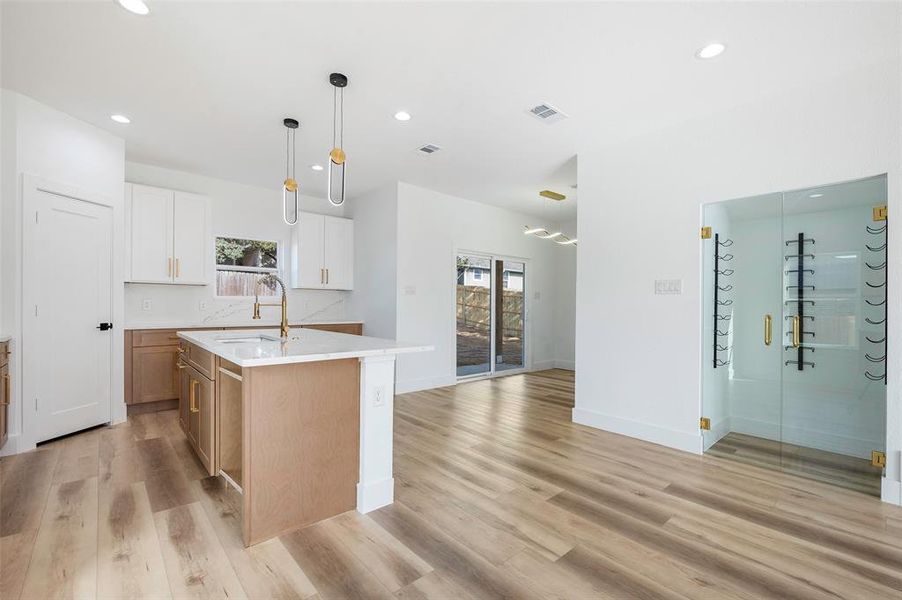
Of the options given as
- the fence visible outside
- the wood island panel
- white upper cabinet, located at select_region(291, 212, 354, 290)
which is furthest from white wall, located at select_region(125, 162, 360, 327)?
the wood island panel

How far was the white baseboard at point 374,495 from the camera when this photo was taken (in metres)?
2.29

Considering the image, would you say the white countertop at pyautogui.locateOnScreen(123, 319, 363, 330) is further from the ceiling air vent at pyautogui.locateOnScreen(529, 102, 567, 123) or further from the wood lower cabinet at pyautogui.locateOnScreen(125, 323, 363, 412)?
the ceiling air vent at pyautogui.locateOnScreen(529, 102, 567, 123)

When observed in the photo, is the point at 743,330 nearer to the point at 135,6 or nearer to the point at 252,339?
the point at 252,339

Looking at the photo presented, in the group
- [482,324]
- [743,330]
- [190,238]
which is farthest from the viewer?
[482,324]

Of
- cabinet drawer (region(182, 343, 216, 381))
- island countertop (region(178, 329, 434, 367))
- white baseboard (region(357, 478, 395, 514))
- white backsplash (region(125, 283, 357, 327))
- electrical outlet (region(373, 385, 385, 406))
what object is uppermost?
white backsplash (region(125, 283, 357, 327))

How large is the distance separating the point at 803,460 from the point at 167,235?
6.22 metres

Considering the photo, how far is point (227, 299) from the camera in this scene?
5.34m

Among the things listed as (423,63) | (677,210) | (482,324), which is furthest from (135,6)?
(482,324)

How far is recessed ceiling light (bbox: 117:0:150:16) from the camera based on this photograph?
2152 mm

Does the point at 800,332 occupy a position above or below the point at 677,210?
below

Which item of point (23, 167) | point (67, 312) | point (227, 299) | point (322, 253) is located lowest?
point (67, 312)

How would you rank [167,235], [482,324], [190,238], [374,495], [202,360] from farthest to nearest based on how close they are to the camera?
1. [482,324]
2. [190,238]
3. [167,235]
4. [202,360]
5. [374,495]

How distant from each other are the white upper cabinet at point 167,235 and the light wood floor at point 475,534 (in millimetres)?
2005

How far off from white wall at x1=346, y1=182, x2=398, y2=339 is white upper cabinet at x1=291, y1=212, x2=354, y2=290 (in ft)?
0.42
